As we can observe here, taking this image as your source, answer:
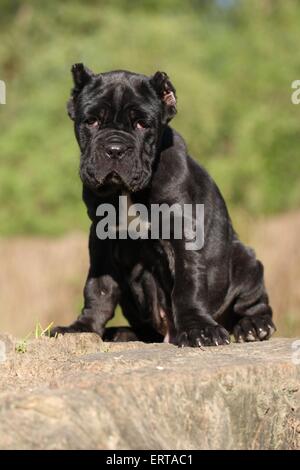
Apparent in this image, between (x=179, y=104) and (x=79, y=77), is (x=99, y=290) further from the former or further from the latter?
(x=179, y=104)

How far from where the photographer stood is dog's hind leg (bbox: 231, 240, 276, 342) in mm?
6715

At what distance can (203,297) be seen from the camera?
5.86m

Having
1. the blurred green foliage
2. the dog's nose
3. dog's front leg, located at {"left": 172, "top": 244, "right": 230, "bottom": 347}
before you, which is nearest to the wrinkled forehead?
the dog's nose

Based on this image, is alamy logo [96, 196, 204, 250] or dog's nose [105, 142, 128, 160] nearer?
dog's nose [105, 142, 128, 160]

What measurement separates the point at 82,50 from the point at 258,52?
4235 millimetres

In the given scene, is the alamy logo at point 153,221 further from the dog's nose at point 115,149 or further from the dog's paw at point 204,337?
the dog's paw at point 204,337

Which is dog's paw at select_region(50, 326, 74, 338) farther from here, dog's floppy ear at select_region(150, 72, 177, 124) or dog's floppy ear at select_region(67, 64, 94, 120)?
dog's floppy ear at select_region(150, 72, 177, 124)

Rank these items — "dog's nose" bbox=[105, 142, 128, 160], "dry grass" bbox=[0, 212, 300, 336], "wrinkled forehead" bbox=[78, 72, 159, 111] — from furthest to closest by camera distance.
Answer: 1. "dry grass" bbox=[0, 212, 300, 336]
2. "wrinkled forehead" bbox=[78, 72, 159, 111]
3. "dog's nose" bbox=[105, 142, 128, 160]

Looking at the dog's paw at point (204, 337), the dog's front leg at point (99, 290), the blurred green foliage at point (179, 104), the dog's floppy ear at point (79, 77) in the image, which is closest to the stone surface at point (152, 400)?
the dog's paw at point (204, 337)

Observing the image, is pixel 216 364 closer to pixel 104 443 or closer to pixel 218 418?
pixel 218 418

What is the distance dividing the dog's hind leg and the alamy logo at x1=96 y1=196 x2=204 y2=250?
0.86 metres

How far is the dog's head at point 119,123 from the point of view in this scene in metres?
5.68
